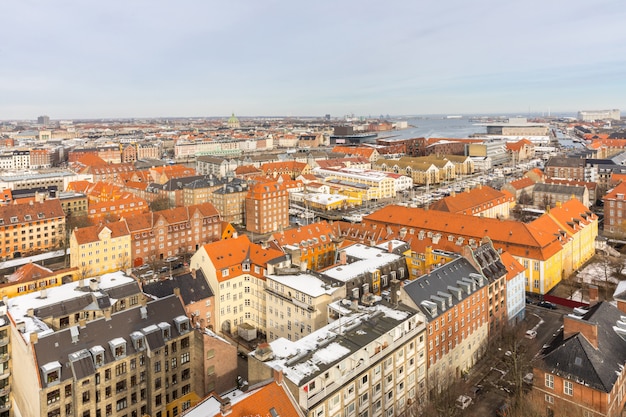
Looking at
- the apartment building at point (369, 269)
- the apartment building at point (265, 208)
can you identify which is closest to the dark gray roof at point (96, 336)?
the apartment building at point (369, 269)

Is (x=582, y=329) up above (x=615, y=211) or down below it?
below

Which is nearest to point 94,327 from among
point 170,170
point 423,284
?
point 423,284

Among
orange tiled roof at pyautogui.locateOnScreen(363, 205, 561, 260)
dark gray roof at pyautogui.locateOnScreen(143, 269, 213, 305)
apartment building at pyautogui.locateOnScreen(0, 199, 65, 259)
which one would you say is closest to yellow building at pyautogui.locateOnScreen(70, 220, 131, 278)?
apartment building at pyautogui.locateOnScreen(0, 199, 65, 259)

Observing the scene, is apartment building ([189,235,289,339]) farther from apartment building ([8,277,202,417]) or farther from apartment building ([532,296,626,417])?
apartment building ([532,296,626,417])

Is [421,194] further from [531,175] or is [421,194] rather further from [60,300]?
[60,300]

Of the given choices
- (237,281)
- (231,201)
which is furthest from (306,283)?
(231,201)

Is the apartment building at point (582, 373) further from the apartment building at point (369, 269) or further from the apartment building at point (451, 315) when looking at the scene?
the apartment building at point (369, 269)

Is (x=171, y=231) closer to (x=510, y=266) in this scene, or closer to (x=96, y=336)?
(x=96, y=336)
